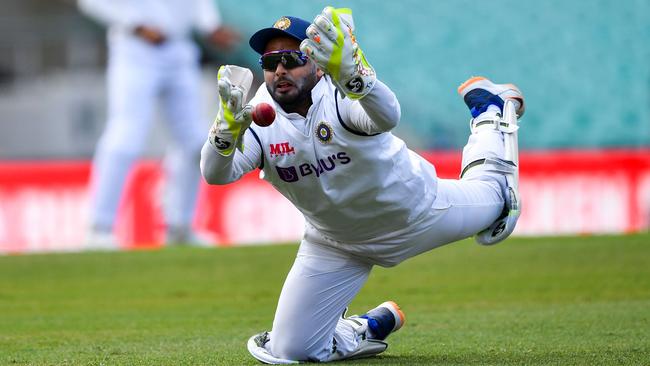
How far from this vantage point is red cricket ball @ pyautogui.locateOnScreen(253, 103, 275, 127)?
5.34 metres

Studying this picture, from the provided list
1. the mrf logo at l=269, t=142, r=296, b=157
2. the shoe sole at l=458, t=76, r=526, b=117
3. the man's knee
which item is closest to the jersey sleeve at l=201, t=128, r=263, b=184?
the mrf logo at l=269, t=142, r=296, b=157

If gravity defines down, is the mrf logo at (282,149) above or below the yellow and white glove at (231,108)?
below

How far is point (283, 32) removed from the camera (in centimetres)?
582

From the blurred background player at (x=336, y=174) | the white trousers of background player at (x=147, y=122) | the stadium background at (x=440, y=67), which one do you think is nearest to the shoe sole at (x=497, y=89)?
the blurred background player at (x=336, y=174)

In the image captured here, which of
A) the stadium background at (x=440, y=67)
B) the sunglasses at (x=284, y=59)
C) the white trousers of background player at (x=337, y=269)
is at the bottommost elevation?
→ the white trousers of background player at (x=337, y=269)

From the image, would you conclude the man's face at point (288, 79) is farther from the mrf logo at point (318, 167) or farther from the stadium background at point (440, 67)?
the stadium background at point (440, 67)

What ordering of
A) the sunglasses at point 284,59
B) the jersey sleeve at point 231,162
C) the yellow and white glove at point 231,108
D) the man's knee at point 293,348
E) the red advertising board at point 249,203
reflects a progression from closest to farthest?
the yellow and white glove at point 231,108
the jersey sleeve at point 231,162
the sunglasses at point 284,59
the man's knee at point 293,348
the red advertising board at point 249,203

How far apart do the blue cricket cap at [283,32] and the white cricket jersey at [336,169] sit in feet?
0.98

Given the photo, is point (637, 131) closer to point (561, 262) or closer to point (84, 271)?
point (561, 262)

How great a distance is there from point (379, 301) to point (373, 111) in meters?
3.80

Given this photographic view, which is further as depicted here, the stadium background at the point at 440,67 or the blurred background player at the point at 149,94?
the stadium background at the point at 440,67

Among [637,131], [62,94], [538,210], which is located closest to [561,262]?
[538,210]

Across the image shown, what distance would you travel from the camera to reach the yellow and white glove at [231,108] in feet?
18.0

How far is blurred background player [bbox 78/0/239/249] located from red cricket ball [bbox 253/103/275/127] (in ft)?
22.6
